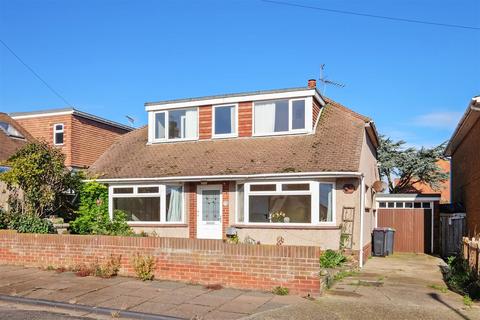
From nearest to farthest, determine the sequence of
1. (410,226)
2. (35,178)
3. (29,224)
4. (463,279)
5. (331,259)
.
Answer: (463,279) < (331,259) < (29,224) < (35,178) < (410,226)

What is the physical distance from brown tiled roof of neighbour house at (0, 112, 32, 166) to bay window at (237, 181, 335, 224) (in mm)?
13832

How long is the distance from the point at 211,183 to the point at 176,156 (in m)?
2.10

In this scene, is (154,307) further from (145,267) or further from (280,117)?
(280,117)

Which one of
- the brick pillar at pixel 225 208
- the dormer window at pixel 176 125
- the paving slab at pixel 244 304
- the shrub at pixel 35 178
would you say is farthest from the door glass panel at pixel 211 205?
the paving slab at pixel 244 304

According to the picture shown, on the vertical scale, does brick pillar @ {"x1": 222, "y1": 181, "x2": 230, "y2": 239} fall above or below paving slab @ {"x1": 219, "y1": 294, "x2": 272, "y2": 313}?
above

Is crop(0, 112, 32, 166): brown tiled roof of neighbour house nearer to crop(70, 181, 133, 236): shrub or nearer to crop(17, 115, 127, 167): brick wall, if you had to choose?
crop(17, 115, 127, 167): brick wall

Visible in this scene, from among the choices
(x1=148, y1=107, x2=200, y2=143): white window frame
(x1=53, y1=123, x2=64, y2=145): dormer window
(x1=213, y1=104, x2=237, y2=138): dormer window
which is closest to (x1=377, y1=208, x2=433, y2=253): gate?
(x1=213, y1=104, x2=237, y2=138): dormer window

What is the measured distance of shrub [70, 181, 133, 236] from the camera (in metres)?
14.0

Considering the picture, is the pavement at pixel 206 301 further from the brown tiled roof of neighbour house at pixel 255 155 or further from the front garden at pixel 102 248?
the brown tiled roof of neighbour house at pixel 255 155

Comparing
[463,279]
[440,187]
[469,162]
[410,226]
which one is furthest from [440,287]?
[440,187]

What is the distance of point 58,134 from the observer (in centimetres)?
2425

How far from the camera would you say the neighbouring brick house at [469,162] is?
44.4 ft

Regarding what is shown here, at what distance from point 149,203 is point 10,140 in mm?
12678

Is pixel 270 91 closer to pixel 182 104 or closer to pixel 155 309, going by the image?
pixel 182 104
